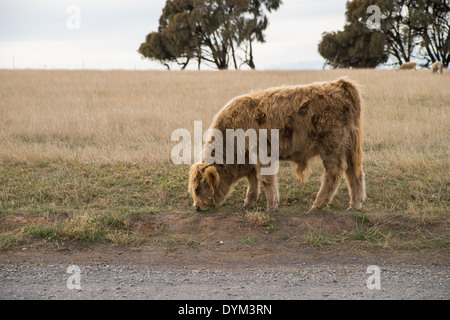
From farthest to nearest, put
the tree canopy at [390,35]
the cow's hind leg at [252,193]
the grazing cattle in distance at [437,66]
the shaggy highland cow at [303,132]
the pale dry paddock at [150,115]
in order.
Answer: the tree canopy at [390,35] → the grazing cattle in distance at [437,66] → the pale dry paddock at [150,115] → the cow's hind leg at [252,193] → the shaggy highland cow at [303,132]

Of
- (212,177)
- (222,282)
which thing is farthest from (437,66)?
(222,282)

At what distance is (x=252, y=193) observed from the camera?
738 centimetres

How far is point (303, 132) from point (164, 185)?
2747 millimetres

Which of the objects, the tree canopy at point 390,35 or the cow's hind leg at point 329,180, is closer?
the cow's hind leg at point 329,180

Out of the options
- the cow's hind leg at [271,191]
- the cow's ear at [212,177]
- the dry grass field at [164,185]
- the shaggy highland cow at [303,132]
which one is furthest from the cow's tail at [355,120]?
the cow's ear at [212,177]

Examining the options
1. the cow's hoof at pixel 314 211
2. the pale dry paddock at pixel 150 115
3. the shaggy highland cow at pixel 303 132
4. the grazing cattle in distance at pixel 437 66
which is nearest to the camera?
the shaggy highland cow at pixel 303 132

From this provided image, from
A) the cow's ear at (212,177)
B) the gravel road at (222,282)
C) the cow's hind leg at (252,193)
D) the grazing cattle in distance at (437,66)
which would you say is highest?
the grazing cattle in distance at (437,66)

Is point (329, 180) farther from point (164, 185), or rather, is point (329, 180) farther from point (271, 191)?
point (164, 185)

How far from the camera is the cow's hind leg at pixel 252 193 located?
7.37 m

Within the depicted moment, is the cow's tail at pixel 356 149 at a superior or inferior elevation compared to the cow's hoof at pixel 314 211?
superior

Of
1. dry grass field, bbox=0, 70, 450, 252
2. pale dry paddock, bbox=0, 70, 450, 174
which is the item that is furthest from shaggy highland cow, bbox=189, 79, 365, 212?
pale dry paddock, bbox=0, 70, 450, 174

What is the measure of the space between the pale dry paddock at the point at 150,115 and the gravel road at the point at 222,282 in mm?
4227

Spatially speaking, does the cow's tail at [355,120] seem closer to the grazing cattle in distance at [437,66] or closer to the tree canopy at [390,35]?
the grazing cattle in distance at [437,66]

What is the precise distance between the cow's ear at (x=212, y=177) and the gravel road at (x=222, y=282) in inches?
72.7
